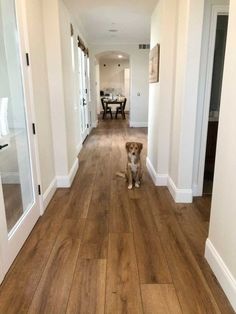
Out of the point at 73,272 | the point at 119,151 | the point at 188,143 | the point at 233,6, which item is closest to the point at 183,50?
the point at 188,143

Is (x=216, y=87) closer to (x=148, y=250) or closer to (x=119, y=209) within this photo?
(x=119, y=209)

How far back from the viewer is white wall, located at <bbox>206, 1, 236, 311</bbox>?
1.55m

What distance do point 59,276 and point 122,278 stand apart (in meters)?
0.45

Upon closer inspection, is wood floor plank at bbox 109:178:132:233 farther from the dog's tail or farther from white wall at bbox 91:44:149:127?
white wall at bbox 91:44:149:127

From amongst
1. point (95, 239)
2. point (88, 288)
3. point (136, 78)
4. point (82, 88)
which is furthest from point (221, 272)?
point (136, 78)

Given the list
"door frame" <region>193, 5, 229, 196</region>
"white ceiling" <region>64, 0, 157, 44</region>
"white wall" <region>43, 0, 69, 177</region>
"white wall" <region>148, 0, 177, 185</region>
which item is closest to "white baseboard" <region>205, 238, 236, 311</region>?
"door frame" <region>193, 5, 229, 196</region>

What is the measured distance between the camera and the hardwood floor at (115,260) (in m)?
1.61

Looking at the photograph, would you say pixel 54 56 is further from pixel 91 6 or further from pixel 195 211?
pixel 195 211

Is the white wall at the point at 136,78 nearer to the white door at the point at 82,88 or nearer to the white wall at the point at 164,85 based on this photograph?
the white door at the point at 82,88

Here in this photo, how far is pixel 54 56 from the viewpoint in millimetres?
3047

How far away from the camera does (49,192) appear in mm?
3049

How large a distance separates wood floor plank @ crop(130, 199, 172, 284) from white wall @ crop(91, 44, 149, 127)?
5928mm

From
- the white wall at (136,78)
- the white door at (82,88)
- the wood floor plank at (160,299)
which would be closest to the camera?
the wood floor plank at (160,299)

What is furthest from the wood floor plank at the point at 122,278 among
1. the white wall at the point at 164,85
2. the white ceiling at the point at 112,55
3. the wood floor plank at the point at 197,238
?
the white ceiling at the point at 112,55
